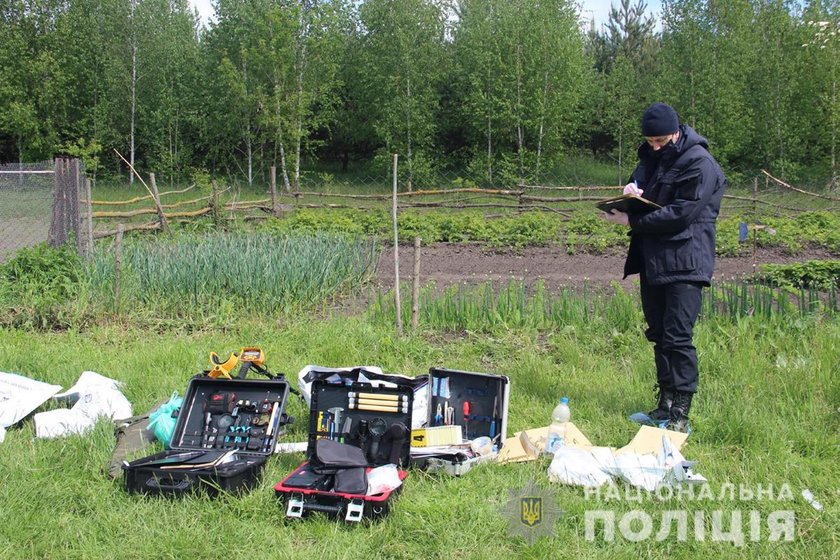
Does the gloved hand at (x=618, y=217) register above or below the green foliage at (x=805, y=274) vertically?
above

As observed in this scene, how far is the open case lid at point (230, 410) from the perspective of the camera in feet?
11.0

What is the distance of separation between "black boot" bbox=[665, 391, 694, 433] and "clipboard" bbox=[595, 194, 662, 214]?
3.02 ft

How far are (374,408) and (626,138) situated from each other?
72.0ft

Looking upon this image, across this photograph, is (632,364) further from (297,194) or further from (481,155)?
(481,155)

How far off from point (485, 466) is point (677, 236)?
1430 millimetres

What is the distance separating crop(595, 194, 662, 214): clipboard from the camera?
3.54 metres

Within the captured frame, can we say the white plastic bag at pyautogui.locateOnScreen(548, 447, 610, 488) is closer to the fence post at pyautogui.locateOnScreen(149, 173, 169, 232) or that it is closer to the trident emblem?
the trident emblem

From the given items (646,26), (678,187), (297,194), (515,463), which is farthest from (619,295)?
(646,26)

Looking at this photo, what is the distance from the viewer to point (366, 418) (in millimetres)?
3287

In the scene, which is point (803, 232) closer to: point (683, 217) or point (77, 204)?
point (683, 217)

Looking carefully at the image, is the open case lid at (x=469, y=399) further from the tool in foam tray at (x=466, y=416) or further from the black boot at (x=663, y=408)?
the black boot at (x=663, y=408)

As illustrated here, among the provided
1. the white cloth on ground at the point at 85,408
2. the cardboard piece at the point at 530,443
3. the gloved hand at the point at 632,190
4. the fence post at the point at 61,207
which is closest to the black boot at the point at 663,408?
the cardboard piece at the point at 530,443

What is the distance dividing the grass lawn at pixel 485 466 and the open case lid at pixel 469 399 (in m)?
0.18

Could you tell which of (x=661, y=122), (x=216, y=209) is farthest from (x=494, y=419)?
(x=216, y=209)
